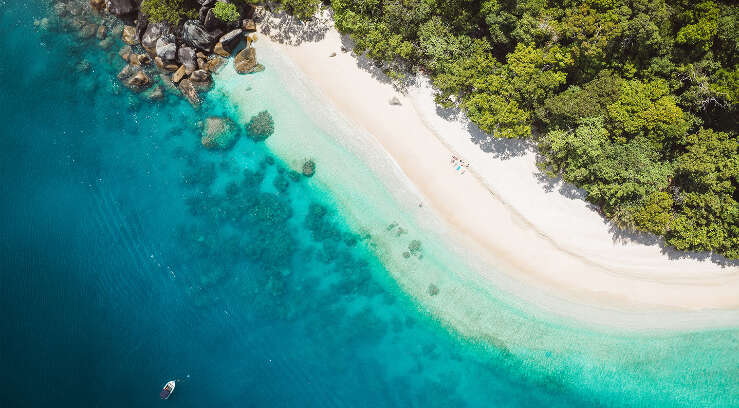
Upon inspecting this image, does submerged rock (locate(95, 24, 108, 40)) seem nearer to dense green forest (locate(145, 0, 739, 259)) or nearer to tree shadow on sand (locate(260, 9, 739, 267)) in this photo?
tree shadow on sand (locate(260, 9, 739, 267))

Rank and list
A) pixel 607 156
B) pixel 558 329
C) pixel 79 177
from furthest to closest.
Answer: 1. pixel 79 177
2. pixel 558 329
3. pixel 607 156

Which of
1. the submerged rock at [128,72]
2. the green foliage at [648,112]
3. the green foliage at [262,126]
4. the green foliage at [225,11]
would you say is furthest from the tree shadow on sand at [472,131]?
the submerged rock at [128,72]

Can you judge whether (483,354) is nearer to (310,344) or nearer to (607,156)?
(310,344)

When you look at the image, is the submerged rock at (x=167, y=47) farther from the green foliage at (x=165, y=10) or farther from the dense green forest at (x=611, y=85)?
the dense green forest at (x=611, y=85)

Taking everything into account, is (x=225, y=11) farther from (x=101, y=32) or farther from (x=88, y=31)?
(x=88, y=31)

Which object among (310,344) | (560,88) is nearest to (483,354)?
(310,344)
